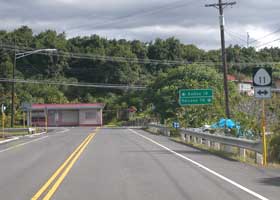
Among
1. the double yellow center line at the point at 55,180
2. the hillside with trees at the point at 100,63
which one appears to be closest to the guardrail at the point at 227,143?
the double yellow center line at the point at 55,180

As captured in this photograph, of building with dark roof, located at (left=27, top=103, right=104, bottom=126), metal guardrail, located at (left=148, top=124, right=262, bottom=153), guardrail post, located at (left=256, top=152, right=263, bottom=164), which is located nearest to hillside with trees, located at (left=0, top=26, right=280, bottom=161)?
building with dark roof, located at (left=27, top=103, right=104, bottom=126)

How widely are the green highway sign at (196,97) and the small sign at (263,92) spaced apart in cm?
2208

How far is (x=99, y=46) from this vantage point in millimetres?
122000

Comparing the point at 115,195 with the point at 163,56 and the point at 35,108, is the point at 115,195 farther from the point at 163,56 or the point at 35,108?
the point at 163,56

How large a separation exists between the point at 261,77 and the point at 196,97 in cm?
2256

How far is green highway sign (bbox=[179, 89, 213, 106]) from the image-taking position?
4291 centimetres

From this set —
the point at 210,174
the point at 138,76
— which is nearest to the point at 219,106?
the point at 210,174

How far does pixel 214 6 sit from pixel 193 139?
9190 mm

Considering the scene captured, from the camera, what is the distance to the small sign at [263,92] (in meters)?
20.5

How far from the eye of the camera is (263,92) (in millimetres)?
20594

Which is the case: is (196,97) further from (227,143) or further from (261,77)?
(261,77)

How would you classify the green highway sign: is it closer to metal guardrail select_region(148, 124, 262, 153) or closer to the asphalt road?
metal guardrail select_region(148, 124, 262, 153)

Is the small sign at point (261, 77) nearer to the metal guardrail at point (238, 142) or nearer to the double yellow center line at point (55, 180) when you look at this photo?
the metal guardrail at point (238, 142)

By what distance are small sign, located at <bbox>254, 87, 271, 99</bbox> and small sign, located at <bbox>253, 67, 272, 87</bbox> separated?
0.15 meters
